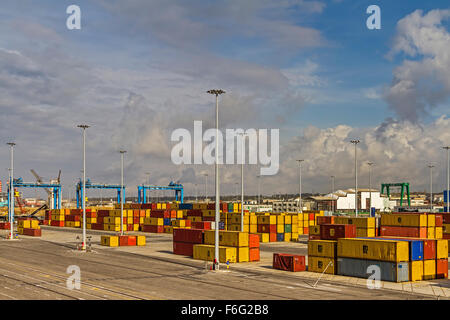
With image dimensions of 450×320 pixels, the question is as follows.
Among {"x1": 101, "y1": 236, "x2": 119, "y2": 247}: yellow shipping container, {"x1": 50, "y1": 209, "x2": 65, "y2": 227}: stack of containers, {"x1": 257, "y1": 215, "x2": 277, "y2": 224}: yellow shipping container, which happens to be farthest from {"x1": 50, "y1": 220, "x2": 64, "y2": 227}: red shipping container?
{"x1": 257, "y1": 215, "x2": 277, "y2": 224}: yellow shipping container

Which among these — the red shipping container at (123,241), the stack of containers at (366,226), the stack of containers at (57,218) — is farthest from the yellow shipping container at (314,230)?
the stack of containers at (57,218)

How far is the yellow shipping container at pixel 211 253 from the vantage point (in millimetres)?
52406

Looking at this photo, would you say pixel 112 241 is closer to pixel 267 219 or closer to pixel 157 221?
pixel 267 219

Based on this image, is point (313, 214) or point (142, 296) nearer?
point (142, 296)

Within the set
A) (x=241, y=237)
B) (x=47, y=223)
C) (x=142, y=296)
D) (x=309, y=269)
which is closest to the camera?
(x=142, y=296)

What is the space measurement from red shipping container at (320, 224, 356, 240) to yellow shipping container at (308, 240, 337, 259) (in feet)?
13.6

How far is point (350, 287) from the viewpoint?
37.1 m

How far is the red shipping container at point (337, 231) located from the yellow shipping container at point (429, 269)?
874 cm

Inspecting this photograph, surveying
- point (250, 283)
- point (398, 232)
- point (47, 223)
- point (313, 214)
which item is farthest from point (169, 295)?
point (47, 223)

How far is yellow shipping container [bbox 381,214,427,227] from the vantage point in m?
59.5

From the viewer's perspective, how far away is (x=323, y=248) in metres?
45.5

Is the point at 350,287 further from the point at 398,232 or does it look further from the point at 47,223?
the point at 47,223

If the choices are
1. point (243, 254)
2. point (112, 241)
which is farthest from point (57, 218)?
point (243, 254)
